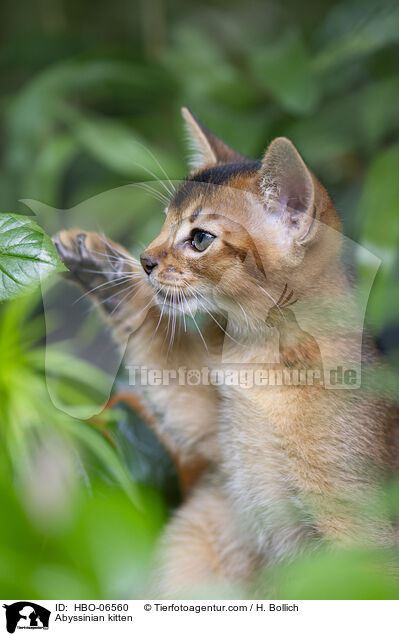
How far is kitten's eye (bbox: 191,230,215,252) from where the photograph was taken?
1.60 feet

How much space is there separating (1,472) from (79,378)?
12 cm

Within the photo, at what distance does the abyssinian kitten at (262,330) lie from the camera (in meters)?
0.49

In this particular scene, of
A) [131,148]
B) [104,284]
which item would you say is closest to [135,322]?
[104,284]

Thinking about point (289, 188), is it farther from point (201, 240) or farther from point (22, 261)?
point (22, 261)

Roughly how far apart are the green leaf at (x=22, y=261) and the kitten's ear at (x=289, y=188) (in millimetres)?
174

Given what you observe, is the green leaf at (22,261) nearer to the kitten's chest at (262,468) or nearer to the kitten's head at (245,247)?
the kitten's head at (245,247)

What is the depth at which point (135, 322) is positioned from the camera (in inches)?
23.0

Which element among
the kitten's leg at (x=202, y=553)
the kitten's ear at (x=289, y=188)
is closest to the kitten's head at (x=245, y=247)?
the kitten's ear at (x=289, y=188)

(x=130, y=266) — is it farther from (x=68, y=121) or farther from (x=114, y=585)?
(x=68, y=121)

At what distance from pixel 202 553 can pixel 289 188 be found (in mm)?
368

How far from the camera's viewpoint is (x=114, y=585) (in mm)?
545

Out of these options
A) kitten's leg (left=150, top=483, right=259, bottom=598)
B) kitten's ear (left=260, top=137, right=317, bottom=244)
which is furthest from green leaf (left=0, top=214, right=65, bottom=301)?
kitten's leg (left=150, top=483, right=259, bottom=598)

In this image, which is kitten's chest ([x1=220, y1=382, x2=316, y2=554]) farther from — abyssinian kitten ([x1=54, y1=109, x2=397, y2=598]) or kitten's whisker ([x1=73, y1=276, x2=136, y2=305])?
kitten's whisker ([x1=73, y1=276, x2=136, y2=305])

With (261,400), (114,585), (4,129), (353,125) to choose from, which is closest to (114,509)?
(114,585)
